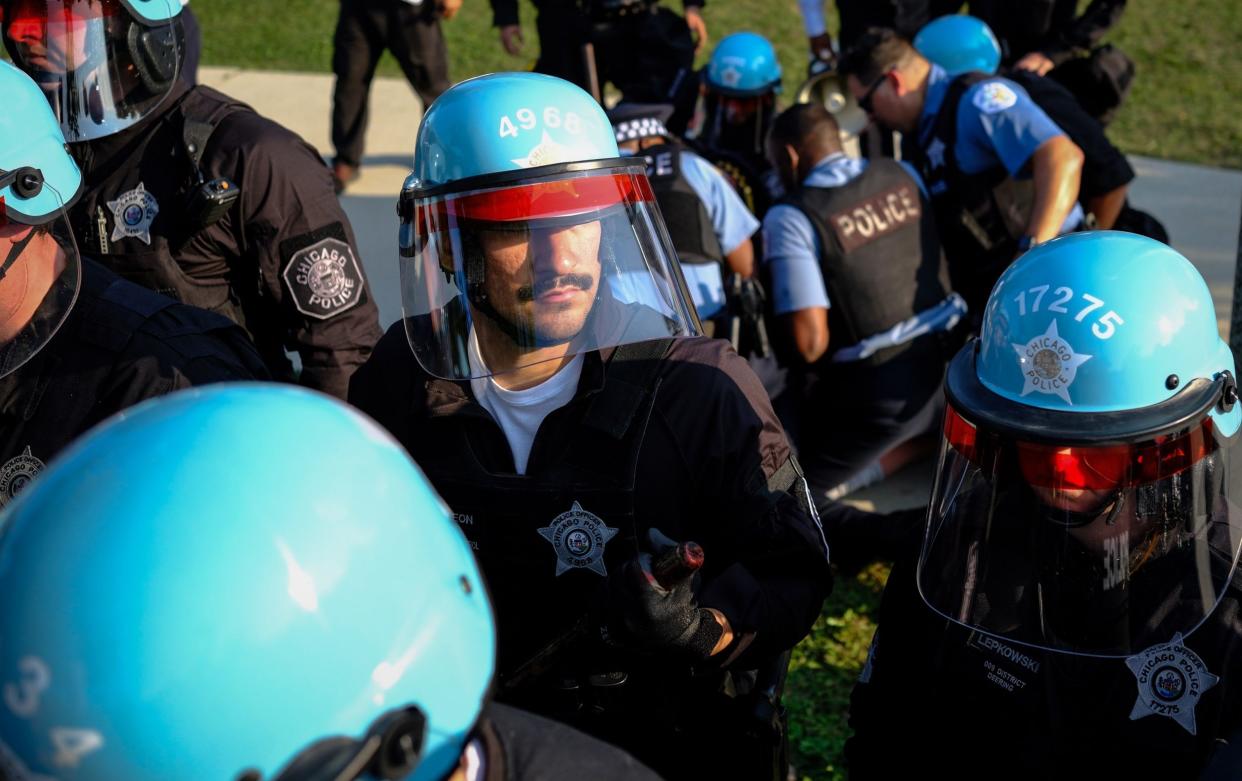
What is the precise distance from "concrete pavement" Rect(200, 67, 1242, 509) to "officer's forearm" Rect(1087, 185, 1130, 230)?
3.43 ft

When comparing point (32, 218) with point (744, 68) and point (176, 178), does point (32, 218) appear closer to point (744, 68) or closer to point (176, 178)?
point (176, 178)

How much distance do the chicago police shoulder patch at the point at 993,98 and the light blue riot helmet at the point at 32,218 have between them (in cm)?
352

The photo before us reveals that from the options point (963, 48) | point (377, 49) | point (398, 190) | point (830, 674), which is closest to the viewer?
point (830, 674)

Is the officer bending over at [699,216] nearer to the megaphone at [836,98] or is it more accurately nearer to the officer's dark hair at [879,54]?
the officer's dark hair at [879,54]

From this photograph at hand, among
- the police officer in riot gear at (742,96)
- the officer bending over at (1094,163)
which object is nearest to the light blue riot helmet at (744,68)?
the police officer in riot gear at (742,96)

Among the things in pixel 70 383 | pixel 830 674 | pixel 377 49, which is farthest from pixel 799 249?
pixel 377 49

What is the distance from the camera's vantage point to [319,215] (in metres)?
3.20

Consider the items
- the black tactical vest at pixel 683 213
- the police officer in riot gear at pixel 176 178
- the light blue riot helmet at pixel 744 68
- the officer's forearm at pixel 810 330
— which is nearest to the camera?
the police officer in riot gear at pixel 176 178

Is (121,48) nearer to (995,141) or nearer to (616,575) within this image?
(616,575)

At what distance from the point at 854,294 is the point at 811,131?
0.63 meters

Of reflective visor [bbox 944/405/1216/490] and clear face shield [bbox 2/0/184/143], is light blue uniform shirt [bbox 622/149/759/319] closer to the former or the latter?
clear face shield [bbox 2/0/184/143]

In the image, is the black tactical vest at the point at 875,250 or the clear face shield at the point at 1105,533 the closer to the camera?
the clear face shield at the point at 1105,533

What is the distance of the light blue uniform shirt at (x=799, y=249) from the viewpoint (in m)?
4.29

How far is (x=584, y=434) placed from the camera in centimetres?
209
